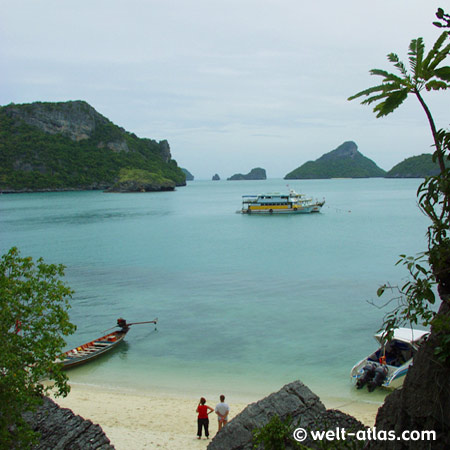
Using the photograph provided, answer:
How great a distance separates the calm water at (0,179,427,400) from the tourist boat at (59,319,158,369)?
0.43 meters

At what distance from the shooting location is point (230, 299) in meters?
28.2

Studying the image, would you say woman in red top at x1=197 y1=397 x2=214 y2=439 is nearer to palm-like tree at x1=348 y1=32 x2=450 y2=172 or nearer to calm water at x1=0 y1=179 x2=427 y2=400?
calm water at x1=0 y1=179 x2=427 y2=400

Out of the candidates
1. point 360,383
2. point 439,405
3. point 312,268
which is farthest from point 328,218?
point 439,405

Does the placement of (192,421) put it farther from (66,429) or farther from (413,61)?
(413,61)

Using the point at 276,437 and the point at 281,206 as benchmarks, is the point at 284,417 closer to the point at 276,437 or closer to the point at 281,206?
the point at 276,437

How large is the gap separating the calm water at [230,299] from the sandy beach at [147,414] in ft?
3.18

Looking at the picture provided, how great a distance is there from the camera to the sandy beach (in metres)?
12.3

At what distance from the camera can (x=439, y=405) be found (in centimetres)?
562

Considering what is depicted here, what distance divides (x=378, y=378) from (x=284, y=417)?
7.52m

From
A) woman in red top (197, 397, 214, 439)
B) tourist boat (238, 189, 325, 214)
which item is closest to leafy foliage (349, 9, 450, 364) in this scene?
woman in red top (197, 397, 214, 439)

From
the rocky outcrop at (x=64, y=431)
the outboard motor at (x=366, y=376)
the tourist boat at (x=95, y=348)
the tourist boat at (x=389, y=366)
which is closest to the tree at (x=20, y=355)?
the rocky outcrop at (x=64, y=431)

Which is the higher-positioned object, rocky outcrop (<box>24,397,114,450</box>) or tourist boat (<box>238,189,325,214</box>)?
tourist boat (<box>238,189,325,214</box>)

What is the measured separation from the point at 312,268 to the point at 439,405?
33.0m

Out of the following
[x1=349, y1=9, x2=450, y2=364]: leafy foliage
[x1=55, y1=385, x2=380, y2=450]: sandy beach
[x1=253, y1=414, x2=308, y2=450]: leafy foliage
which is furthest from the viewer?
[x1=55, y1=385, x2=380, y2=450]: sandy beach
